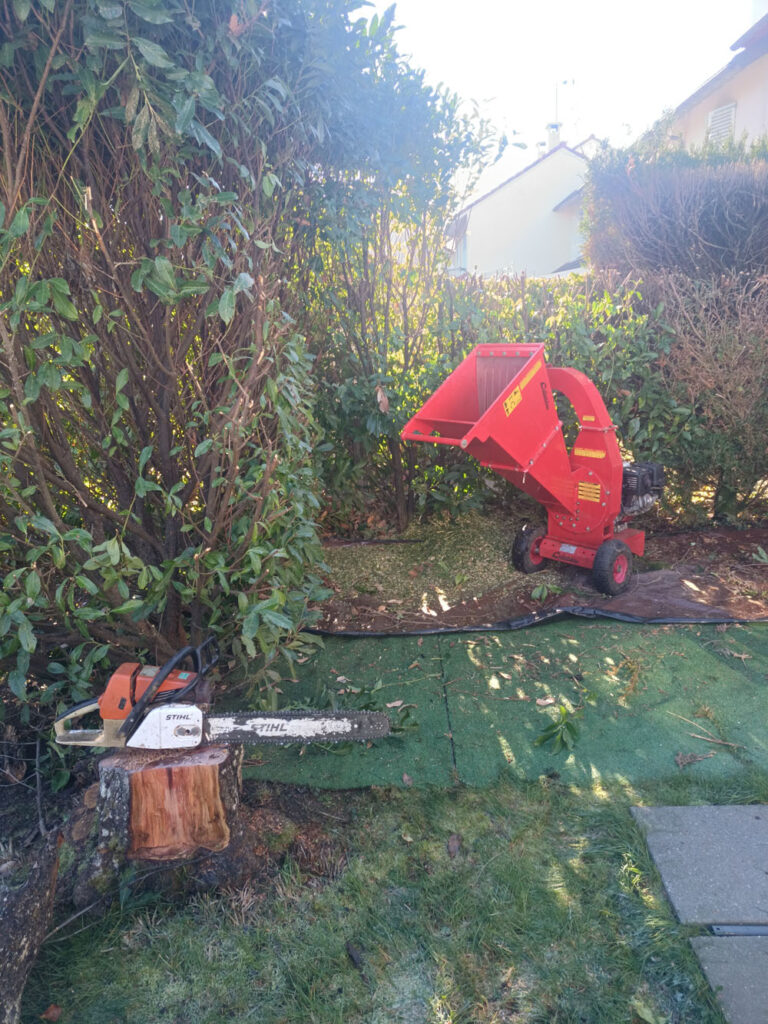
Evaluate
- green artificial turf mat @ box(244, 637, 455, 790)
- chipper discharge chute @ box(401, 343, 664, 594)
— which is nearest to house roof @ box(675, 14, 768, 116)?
chipper discharge chute @ box(401, 343, 664, 594)

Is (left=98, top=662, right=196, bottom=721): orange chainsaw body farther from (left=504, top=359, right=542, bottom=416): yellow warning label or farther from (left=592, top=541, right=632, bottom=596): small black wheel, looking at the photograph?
(left=592, top=541, right=632, bottom=596): small black wheel

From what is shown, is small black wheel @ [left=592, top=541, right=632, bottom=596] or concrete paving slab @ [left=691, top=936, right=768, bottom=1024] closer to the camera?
concrete paving slab @ [left=691, top=936, right=768, bottom=1024]

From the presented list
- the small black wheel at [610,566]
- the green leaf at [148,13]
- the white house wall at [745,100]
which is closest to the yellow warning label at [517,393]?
the small black wheel at [610,566]

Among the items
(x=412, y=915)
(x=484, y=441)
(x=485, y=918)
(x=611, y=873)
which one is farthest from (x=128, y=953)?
(x=484, y=441)

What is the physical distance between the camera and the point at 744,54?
584 inches

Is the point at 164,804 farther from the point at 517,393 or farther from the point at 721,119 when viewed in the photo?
the point at 721,119

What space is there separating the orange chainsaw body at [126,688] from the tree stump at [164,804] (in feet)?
0.63

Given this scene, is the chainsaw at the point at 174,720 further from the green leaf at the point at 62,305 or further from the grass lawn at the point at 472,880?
the green leaf at the point at 62,305

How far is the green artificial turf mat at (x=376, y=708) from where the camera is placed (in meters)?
3.07

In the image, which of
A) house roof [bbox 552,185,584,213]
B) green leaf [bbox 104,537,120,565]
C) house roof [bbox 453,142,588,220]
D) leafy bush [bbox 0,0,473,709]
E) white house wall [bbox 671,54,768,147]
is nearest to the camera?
leafy bush [bbox 0,0,473,709]

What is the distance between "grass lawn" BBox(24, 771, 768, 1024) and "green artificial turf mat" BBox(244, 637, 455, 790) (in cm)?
38

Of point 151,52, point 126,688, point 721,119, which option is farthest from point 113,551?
point 721,119

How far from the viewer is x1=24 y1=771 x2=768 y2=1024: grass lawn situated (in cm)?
197

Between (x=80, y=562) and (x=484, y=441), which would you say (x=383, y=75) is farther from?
(x=80, y=562)
